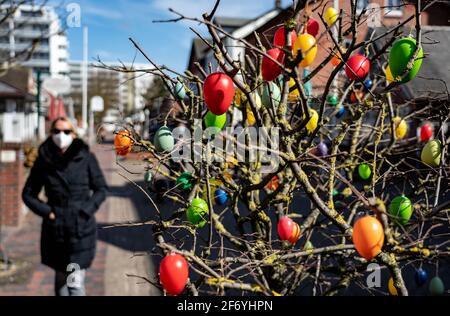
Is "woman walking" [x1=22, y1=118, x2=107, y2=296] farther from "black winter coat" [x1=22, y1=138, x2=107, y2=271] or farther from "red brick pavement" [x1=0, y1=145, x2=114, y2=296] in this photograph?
"red brick pavement" [x1=0, y1=145, x2=114, y2=296]

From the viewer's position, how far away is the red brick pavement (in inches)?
202

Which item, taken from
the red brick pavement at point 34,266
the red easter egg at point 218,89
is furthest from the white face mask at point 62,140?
the red easter egg at point 218,89

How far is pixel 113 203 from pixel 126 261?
4724 millimetres

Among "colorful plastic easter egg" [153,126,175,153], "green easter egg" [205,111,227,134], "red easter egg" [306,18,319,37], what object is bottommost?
"colorful plastic easter egg" [153,126,175,153]

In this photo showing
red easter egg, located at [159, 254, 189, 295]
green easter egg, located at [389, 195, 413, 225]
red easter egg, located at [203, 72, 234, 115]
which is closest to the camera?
red easter egg, located at [159, 254, 189, 295]

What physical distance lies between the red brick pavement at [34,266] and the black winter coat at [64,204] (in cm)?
37

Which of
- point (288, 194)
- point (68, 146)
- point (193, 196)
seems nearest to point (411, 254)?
point (288, 194)

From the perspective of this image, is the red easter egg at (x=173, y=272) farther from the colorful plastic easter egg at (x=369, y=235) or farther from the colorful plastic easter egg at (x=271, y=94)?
the colorful plastic easter egg at (x=271, y=94)

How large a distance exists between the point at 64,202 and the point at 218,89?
8.59ft

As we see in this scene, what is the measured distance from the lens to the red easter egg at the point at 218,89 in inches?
55.9

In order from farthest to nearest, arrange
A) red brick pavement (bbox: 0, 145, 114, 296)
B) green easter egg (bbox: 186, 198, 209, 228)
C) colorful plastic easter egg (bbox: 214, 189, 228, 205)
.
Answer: red brick pavement (bbox: 0, 145, 114, 296), colorful plastic easter egg (bbox: 214, 189, 228, 205), green easter egg (bbox: 186, 198, 209, 228)

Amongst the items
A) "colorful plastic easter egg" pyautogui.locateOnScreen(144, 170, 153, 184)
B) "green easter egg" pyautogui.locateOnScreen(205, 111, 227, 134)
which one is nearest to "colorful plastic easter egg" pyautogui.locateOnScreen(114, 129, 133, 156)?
"colorful plastic easter egg" pyautogui.locateOnScreen(144, 170, 153, 184)

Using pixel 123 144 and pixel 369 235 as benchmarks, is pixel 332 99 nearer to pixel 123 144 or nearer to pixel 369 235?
pixel 123 144
